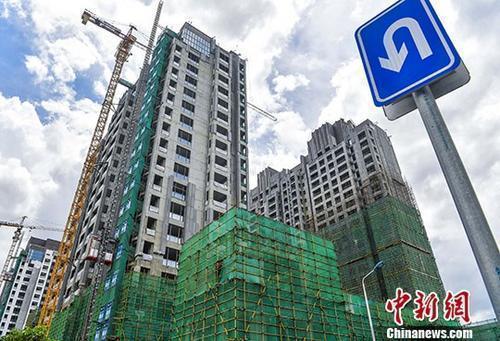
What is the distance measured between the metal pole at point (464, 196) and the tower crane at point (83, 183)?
61.2 meters

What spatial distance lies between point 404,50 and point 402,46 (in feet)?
0.18

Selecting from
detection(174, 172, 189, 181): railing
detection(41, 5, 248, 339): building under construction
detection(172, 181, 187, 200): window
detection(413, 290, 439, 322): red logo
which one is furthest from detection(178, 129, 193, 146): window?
detection(413, 290, 439, 322): red logo

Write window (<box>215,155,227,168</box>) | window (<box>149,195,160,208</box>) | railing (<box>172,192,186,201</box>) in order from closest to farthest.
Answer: window (<box>149,195,160,208</box>) < railing (<box>172,192,186,201</box>) < window (<box>215,155,227,168</box>)

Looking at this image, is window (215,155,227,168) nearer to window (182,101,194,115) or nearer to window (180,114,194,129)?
window (180,114,194,129)

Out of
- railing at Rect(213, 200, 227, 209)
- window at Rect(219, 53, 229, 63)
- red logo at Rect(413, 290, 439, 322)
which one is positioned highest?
window at Rect(219, 53, 229, 63)

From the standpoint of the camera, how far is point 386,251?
5231cm

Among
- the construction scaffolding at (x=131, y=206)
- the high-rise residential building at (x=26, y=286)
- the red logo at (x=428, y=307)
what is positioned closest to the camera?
the red logo at (x=428, y=307)

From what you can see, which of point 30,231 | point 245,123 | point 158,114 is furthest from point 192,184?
point 30,231

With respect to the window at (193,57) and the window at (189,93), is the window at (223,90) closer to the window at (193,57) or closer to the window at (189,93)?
the window at (189,93)

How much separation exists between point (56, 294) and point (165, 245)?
26.5 meters

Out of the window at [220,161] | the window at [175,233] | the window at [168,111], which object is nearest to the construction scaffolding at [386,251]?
the window at [220,161]

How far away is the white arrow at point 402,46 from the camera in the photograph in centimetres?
337

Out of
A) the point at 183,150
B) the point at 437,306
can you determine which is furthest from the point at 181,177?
the point at 437,306

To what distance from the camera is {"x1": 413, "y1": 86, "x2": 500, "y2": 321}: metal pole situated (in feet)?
8.34
